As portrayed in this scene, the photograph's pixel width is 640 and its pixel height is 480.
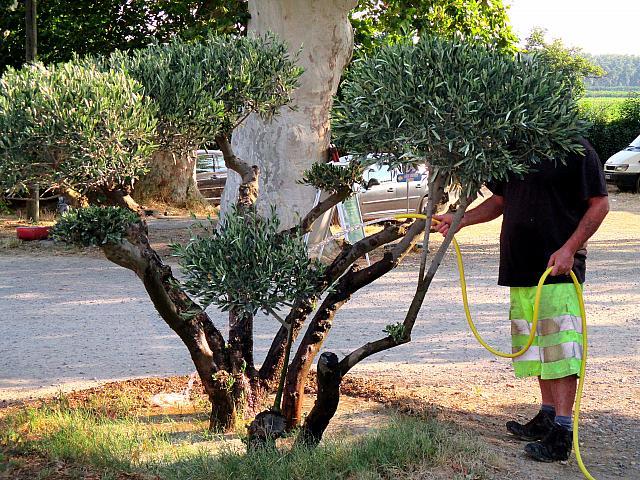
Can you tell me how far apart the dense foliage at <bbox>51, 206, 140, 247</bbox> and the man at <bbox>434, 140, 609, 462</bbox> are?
1.78 metres

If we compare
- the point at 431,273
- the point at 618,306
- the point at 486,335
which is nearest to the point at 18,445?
the point at 431,273

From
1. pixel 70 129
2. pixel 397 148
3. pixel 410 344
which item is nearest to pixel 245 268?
pixel 397 148

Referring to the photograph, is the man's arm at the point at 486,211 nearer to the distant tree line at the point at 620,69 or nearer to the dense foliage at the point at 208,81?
Answer: the dense foliage at the point at 208,81

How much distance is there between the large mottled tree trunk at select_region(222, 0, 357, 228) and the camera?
12086 mm

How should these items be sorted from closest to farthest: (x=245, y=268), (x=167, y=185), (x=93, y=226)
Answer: (x=245, y=268) → (x=93, y=226) → (x=167, y=185)

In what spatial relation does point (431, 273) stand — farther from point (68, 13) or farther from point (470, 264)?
point (68, 13)

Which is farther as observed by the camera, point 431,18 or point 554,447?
point 431,18

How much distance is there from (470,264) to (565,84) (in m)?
8.86

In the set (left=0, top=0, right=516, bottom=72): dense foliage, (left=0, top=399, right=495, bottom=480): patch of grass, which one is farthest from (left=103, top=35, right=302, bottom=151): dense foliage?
(left=0, top=0, right=516, bottom=72): dense foliage

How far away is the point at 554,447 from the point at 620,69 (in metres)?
133

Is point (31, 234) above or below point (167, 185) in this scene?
below

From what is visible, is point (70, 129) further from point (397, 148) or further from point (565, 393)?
point (565, 393)

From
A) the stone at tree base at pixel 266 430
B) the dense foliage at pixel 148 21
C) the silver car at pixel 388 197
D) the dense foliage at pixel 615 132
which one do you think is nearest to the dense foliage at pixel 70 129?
the stone at tree base at pixel 266 430

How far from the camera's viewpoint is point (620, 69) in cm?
12825
